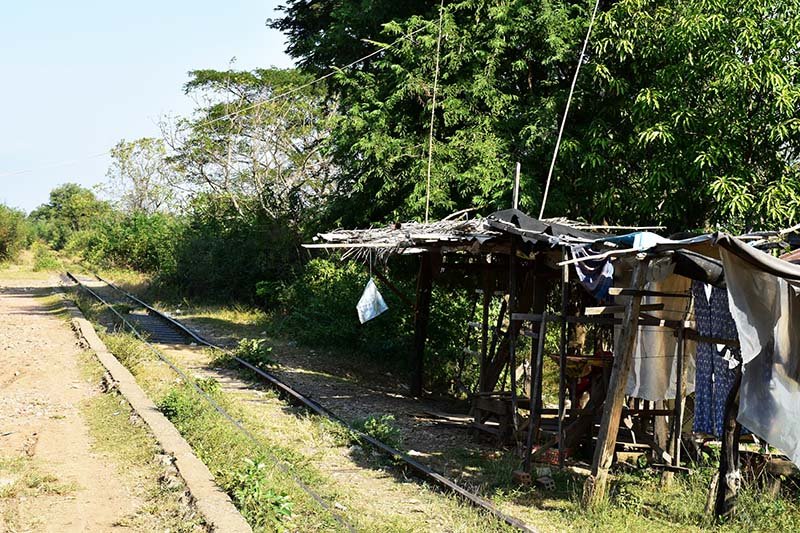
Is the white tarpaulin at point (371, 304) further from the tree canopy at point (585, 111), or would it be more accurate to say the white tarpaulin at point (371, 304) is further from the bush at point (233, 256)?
the bush at point (233, 256)

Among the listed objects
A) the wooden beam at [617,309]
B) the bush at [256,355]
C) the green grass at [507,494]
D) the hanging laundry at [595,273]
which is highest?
the hanging laundry at [595,273]

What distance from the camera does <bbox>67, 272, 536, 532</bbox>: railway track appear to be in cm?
784

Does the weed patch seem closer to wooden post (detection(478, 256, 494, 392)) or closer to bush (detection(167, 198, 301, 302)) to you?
wooden post (detection(478, 256, 494, 392))

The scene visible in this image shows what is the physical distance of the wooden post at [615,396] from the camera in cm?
789

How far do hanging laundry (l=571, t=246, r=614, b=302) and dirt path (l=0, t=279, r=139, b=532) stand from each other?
195 inches

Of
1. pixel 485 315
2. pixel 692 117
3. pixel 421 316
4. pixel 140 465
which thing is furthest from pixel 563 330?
pixel 421 316

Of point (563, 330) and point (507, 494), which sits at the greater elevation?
point (563, 330)

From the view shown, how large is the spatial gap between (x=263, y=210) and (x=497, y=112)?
13684mm

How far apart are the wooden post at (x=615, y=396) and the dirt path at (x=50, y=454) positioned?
419 cm

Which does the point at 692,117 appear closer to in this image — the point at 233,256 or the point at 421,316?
the point at 421,316

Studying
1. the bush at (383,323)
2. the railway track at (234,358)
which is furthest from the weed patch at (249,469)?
the bush at (383,323)

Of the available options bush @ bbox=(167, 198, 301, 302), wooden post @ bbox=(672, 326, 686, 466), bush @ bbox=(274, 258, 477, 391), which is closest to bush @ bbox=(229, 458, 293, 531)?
wooden post @ bbox=(672, 326, 686, 466)

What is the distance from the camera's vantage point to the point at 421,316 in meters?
14.5

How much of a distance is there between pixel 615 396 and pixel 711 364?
4.66ft
